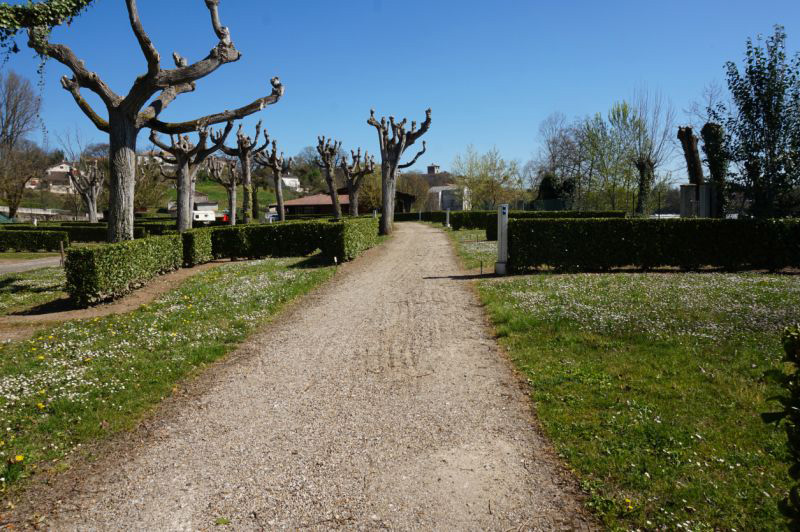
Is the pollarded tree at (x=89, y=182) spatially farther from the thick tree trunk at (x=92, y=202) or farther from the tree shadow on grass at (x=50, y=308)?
the tree shadow on grass at (x=50, y=308)

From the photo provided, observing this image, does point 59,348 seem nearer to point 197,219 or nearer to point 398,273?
point 398,273

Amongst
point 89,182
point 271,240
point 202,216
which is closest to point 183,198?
point 271,240

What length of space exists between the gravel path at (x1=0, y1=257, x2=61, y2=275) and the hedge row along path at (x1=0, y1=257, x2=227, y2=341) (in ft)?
36.8

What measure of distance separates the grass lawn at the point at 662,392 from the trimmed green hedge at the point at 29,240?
2894cm

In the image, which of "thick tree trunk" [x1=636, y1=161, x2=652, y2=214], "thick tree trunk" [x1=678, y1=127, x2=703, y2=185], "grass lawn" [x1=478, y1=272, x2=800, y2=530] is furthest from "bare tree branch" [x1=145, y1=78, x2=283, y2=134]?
"thick tree trunk" [x1=636, y1=161, x2=652, y2=214]

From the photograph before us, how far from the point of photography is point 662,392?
5.78 m

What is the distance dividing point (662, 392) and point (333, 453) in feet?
12.8

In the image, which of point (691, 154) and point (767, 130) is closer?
point (767, 130)

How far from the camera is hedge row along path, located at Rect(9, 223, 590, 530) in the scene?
394 centimetres

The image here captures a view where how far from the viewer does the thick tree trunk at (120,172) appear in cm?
1430

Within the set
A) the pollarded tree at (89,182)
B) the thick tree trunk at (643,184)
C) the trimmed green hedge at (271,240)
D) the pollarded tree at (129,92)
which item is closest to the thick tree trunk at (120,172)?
the pollarded tree at (129,92)

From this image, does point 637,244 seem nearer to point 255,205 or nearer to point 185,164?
point 185,164

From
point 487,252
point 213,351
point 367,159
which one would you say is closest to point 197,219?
point 367,159

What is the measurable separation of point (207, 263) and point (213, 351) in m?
12.3
